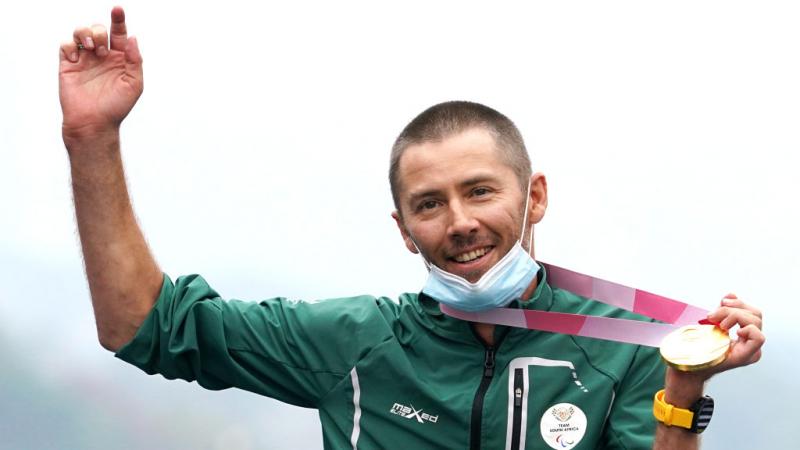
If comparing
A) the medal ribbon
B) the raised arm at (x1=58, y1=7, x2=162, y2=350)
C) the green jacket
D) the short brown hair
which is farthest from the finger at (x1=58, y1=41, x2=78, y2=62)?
the medal ribbon

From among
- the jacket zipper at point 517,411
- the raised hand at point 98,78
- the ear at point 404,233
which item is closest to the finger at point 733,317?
the jacket zipper at point 517,411

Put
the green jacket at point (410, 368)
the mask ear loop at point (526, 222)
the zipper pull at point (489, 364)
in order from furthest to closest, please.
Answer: the mask ear loop at point (526, 222) < the zipper pull at point (489, 364) < the green jacket at point (410, 368)

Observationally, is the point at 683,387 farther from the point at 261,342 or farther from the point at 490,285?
the point at 261,342

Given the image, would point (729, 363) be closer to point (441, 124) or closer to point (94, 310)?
point (441, 124)

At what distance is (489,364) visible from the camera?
19.3 ft

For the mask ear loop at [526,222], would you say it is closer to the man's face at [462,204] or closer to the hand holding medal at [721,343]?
the man's face at [462,204]

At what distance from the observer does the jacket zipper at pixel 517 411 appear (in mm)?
5727

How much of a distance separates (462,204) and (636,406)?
113 centimetres

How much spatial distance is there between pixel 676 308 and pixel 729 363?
2.41 ft

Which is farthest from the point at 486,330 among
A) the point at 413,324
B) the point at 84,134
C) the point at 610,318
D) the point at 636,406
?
the point at 84,134

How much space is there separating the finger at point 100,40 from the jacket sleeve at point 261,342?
3.47 feet

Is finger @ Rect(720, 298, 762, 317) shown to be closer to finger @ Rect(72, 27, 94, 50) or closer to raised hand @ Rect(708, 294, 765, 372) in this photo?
raised hand @ Rect(708, 294, 765, 372)

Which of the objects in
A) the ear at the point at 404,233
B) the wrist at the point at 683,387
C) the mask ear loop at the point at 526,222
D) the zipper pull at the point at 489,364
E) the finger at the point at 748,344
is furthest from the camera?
the ear at the point at 404,233

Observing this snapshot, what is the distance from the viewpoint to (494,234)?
5863 millimetres
